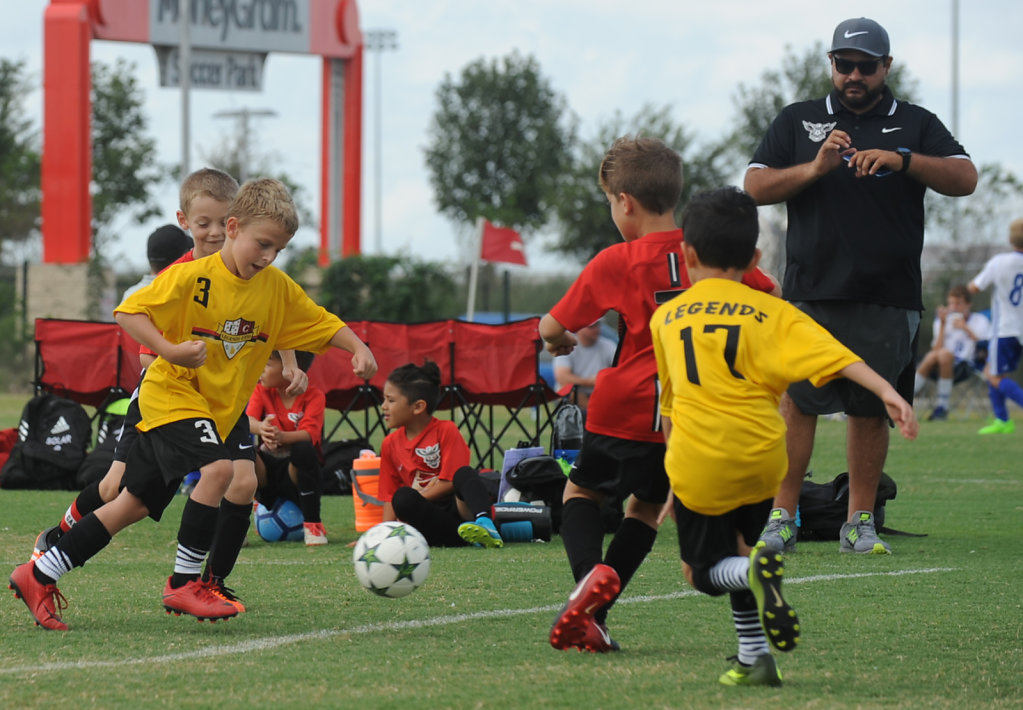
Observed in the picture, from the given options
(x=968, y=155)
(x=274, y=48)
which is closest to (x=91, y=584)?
(x=968, y=155)

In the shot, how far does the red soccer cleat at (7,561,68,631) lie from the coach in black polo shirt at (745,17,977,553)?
3.23 metres

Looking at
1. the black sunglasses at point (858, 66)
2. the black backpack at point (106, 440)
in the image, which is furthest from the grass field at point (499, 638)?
the black backpack at point (106, 440)

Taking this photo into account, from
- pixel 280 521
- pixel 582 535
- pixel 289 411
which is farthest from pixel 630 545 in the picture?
pixel 289 411

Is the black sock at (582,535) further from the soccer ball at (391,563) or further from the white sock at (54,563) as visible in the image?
the white sock at (54,563)

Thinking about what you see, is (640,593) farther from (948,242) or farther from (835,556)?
(948,242)

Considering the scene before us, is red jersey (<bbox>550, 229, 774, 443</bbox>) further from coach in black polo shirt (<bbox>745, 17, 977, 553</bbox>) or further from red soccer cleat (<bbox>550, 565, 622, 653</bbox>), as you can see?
coach in black polo shirt (<bbox>745, 17, 977, 553</bbox>)

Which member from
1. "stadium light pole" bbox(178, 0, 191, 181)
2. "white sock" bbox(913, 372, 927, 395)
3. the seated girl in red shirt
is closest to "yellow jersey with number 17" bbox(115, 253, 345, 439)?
the seated girl in red shirt

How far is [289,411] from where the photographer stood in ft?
26.5

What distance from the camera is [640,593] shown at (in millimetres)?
5480

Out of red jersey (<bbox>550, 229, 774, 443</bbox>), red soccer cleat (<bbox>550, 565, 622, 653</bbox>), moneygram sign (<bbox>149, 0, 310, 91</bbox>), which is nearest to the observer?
red soccer cleat (<bbox>550, 565, 622, 653</bbox>)

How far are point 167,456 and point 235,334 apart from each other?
47 centimetres

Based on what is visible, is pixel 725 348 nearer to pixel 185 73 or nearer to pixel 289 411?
pixel 289 411

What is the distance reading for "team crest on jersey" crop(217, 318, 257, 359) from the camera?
16.0ft

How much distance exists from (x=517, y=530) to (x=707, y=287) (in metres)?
3.81
